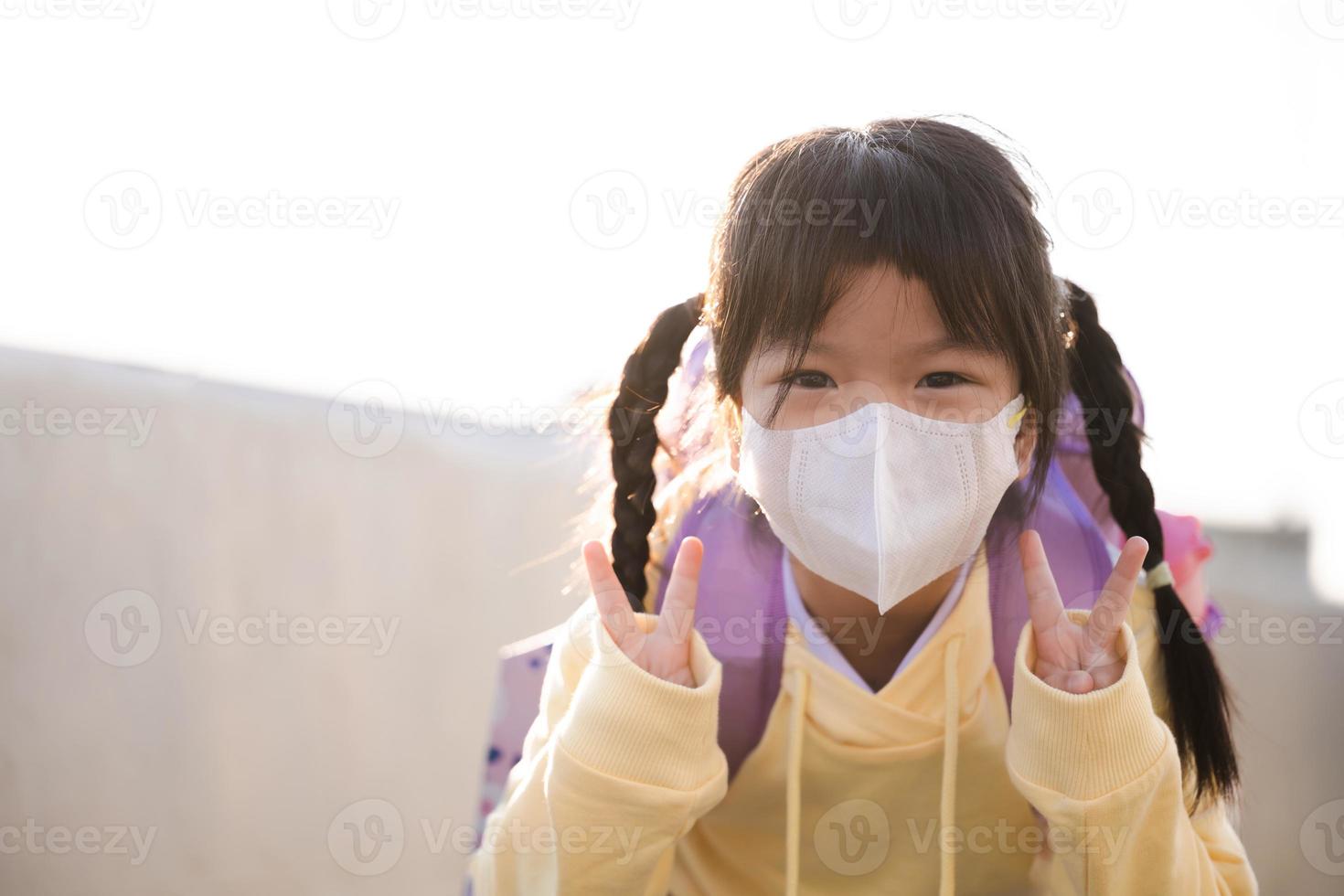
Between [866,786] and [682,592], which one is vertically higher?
[682,592]

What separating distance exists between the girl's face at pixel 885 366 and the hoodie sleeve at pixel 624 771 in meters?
0.20

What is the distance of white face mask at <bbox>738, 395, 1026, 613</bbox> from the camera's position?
737 mm

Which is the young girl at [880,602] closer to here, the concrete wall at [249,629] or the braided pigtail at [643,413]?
the braided pigtail at [643,413]

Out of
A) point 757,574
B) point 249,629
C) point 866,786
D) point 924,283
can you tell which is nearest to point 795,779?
point 866,786

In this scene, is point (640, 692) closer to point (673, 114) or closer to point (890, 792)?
point (890, 792)

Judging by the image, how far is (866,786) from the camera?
0.89 m

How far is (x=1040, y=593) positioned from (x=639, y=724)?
0.98 feet

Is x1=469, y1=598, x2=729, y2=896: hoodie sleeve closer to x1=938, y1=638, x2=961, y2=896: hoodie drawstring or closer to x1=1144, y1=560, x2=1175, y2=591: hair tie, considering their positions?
x1=938, y1=638, x2=961, y2=896: hoodie drawstring

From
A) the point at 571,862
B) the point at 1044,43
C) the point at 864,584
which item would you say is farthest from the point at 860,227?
the point at 1044,43

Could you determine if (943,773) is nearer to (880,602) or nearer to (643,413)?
(880,602)

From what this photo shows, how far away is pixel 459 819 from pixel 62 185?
94 centimetres

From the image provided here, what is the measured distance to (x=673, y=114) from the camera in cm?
126

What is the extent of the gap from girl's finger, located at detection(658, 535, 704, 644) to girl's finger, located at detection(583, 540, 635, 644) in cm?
3

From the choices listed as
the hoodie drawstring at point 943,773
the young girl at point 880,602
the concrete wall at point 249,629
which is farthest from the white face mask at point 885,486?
the concrete wall at point 249,629
